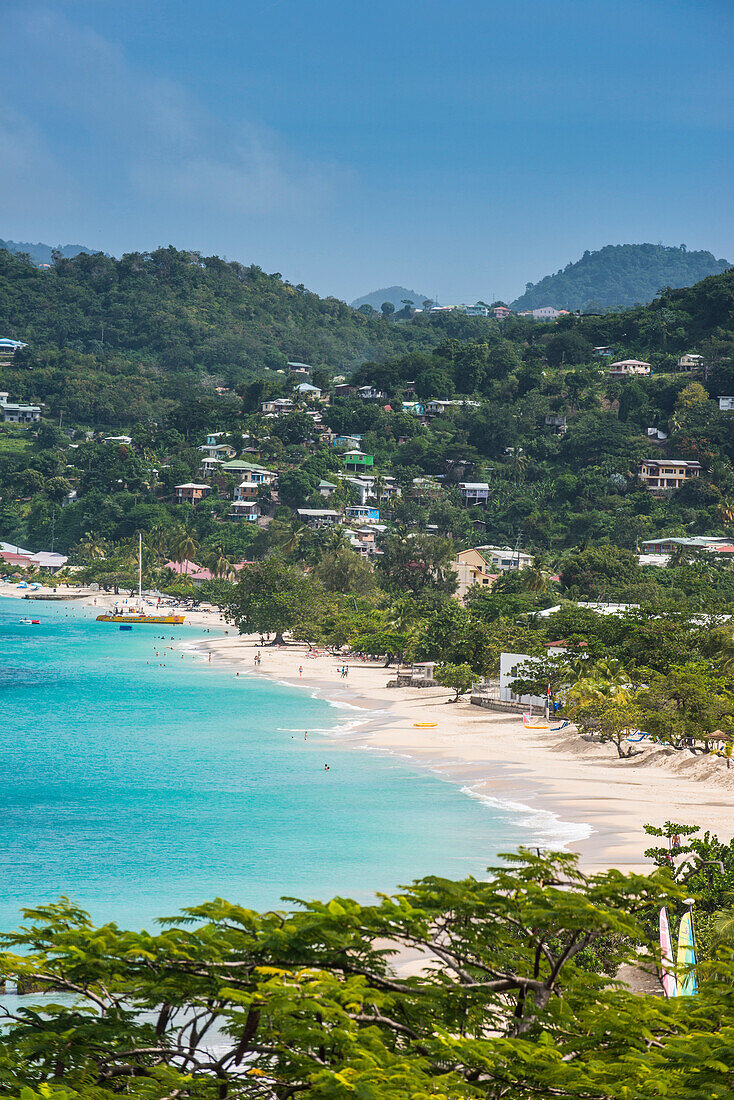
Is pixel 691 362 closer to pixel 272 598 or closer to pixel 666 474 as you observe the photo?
pixel 666 474

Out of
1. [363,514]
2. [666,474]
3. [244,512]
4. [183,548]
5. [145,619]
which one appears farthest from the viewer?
[244,512]

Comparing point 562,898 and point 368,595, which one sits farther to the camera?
point 368,595

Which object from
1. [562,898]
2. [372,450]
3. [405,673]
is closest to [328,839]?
[562,898]

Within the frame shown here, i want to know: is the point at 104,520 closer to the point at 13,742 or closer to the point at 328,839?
the point at 13,742

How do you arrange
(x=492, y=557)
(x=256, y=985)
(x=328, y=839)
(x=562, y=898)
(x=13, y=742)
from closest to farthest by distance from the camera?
(x=256, y=985), (x=562, y=898), (x=328, y=839), (x=13, y=742), (x=492, y=557)

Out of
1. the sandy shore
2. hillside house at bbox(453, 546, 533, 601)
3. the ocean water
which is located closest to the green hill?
hillside house at bbox(453, 546, 533, 601)

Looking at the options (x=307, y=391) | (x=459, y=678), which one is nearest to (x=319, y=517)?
(x=307, y=391)

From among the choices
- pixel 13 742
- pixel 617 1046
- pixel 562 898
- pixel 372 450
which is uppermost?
pixel 372 450
